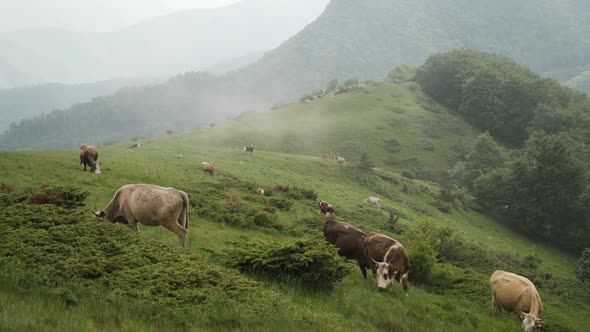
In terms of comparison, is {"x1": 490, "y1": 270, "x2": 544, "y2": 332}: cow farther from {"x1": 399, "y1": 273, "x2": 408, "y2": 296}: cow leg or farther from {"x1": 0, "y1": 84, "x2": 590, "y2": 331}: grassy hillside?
{"x1": 399, "y1": 273, "x2": 408, "y2": 296}: cow leg

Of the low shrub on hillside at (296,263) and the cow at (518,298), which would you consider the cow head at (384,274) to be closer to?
the low shrub on hillside at (296,263)

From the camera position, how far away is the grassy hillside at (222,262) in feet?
24.4

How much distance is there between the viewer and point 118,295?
7.59 metres

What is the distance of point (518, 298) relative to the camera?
14.6 metres

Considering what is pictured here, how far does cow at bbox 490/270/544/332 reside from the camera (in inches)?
535

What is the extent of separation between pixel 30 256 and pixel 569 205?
58.8 m

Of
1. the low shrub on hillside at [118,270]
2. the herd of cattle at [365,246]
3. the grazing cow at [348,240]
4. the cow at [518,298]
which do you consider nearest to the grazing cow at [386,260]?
the herd of cattle at [365,246]

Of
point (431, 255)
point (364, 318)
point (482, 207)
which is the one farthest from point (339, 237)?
point (482, 207)

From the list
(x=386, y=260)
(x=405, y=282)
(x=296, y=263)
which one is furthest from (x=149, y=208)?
(x=405, y=282)

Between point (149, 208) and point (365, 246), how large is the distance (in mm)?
7953

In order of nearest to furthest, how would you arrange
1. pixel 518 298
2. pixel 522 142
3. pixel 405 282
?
pixel 405 282
pixel 518 298
pixel 522 142

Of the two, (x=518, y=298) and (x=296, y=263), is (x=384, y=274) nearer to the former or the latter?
(x=296, y=263)

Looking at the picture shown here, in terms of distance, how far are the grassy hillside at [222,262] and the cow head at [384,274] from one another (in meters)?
0.42

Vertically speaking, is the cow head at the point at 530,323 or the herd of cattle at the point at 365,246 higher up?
the herd of cattle at the point at 365,246
